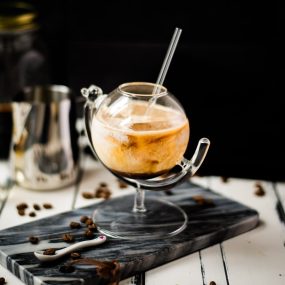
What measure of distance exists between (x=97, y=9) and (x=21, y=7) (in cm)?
23

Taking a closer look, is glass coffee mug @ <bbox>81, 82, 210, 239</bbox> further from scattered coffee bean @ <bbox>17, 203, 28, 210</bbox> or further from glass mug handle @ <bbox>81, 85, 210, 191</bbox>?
scattered coffee bean @ <bbox>17, 203, 28, 210</bbox>

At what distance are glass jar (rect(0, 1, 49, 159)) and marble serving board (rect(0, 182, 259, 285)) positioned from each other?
0.45 metres

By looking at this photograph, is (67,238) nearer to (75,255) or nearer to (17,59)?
(75,255)

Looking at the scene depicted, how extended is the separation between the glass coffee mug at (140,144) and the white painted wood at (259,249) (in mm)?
135

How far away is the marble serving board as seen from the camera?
1129 mm

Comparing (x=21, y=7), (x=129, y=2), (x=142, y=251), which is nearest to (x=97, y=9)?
(x=129, y=2)

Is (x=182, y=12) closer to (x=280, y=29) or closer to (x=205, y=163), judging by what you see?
(x=280, y=29)

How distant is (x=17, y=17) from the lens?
165cm

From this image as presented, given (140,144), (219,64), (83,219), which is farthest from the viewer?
(219,64)

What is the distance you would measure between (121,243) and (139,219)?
12 centimetres

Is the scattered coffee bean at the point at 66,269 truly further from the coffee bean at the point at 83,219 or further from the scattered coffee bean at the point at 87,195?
the scattered coffee bean at the point at 87,195

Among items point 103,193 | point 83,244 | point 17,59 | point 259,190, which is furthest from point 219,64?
point 83,244

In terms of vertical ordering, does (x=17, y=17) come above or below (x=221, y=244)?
above

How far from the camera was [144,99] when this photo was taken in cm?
126
